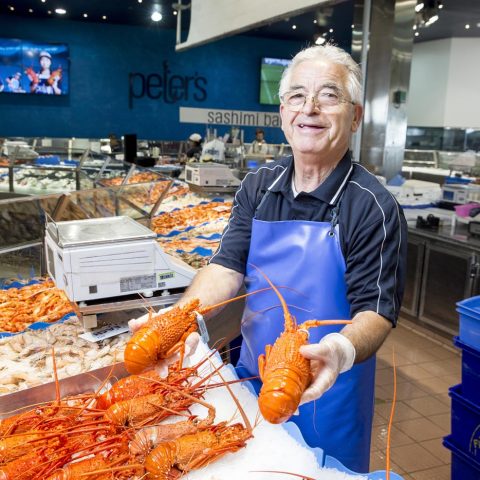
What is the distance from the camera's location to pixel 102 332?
2383mm

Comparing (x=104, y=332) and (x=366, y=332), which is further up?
(x=366, y=332)

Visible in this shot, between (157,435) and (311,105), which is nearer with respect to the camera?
(157,435)

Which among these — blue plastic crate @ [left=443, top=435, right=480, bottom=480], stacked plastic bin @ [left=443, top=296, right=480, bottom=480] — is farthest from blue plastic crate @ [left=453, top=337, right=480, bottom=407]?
blue plastic crate @ [left=443, top=435, right=480, bottom=480]

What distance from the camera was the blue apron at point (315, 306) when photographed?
1824mm

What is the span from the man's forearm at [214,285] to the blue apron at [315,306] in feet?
0.26

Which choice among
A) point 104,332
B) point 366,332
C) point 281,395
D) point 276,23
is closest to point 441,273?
point 104,332

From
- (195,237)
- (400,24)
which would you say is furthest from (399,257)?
(400,24)

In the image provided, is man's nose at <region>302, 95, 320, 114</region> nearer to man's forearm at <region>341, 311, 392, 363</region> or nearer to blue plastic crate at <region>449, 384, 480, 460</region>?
man's forearm at <region>341, 311, 392, 363</region>

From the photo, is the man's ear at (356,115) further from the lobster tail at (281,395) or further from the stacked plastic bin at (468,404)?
the stacked plastic bin at (468,404)

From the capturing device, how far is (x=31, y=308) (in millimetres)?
2875

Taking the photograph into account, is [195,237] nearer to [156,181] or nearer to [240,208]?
[156,181]

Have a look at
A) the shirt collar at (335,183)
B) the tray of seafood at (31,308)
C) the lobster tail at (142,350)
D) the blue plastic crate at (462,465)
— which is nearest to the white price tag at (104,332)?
the tray of seafood at (31,308)

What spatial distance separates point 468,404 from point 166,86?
12.9m

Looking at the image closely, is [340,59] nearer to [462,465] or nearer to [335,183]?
[335,183]
